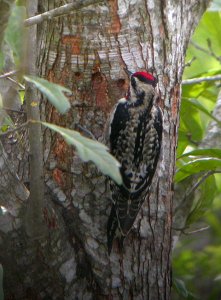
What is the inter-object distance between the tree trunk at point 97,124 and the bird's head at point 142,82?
0.06m

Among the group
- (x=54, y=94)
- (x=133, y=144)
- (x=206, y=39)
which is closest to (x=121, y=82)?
(x=133, y=144)

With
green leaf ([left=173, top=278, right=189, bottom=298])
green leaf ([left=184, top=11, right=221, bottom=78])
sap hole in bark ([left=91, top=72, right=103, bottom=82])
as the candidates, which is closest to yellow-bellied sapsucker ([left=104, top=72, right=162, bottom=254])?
sap hole in bark ([left=91, top=72, right=103, bottom=82])

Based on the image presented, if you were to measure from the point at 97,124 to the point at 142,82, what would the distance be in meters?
0.29

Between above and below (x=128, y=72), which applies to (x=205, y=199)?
below

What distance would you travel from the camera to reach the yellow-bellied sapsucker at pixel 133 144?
344 cm

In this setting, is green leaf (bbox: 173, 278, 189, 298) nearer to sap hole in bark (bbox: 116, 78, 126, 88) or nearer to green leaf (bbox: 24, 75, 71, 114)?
sap hole in bark (bbox: 116, 78, 126, 88)

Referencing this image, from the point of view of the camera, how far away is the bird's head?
11.2ft

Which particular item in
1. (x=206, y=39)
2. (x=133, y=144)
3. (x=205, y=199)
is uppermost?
(x=206, y=39)

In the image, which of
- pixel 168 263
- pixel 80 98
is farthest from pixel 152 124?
pixel 168 263

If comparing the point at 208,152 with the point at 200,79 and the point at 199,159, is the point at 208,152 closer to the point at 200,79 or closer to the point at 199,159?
the point at 199,159

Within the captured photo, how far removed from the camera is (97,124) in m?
3.49

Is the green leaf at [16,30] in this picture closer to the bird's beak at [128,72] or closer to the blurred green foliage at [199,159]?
the bird's beak at [128,72]

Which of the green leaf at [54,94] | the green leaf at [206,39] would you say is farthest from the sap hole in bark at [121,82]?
the green leaf at [206,39]

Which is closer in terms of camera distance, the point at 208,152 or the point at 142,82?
the point at 142,82
